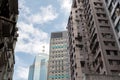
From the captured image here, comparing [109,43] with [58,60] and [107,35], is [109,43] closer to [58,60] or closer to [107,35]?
[107,35]

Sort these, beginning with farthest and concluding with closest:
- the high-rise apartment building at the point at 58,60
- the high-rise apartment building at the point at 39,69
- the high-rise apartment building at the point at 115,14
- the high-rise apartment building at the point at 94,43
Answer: the high-rise apartment building at the point at 39,69 → the high-rise apartment building at the point at 58,60 → the high-rise apartment building at the point at 115,14 → the high-rise apartment building at the point at 94,43

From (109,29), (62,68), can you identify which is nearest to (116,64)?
(109,29)

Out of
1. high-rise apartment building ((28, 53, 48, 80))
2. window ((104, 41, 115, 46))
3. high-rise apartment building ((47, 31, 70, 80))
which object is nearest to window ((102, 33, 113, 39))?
window ((104, 41, 115, 46))

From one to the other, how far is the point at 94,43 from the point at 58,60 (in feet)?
176

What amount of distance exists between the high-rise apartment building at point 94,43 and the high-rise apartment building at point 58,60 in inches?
1554

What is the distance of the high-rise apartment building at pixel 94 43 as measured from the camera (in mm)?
37844

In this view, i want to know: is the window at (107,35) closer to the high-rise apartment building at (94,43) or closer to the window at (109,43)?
the high-rise apartment building at (94,43)

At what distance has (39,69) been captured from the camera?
162250 millimetres

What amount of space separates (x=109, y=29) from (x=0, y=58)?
33.0 meters

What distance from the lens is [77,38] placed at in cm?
5197

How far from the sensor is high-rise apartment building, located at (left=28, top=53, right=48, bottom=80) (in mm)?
156600

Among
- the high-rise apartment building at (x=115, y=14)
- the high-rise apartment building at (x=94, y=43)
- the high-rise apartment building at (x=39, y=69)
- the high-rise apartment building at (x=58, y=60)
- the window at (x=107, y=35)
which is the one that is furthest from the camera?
the high-rise apartment building at (x=39, y=69)

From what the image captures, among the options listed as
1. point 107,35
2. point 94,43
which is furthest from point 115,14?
point 94,43

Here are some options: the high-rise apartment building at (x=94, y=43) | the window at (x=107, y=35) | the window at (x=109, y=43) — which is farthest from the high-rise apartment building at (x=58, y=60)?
→ the window at (x=109, y=43)
